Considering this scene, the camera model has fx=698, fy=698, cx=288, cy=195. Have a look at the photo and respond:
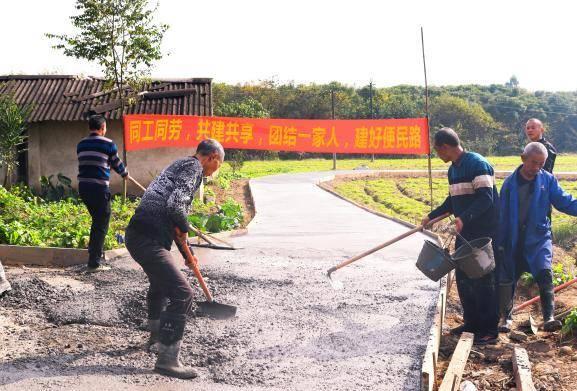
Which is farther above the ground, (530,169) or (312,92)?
(312,92)

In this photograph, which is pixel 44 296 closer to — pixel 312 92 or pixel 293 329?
pixel 293 329

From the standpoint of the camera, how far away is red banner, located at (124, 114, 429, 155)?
55.4 ft

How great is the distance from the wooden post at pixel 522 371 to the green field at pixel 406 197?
726cm

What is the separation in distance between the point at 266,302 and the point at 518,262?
102 inches

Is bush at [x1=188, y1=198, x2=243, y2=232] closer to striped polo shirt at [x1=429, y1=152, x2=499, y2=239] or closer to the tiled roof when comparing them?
striped polo shirt at [x1=429, y1=152, x2=499, y2=239]

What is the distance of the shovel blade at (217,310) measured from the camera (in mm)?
6406

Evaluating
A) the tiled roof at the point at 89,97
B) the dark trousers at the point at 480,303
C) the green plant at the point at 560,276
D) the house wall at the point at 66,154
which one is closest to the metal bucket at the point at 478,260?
the dark trousers at the point at 480,303

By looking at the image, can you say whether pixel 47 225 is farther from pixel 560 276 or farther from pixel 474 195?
pixel 560 276

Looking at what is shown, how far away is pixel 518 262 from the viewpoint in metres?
6.99

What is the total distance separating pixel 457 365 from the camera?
17.5 feet

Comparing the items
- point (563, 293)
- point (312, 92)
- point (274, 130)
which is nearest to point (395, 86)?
point (312, 92)

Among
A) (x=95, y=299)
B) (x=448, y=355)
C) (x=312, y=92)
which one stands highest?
(x=312, y=92)

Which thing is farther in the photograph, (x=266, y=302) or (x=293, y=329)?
(x=266, y=302)

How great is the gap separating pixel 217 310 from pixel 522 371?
2.68 metres
